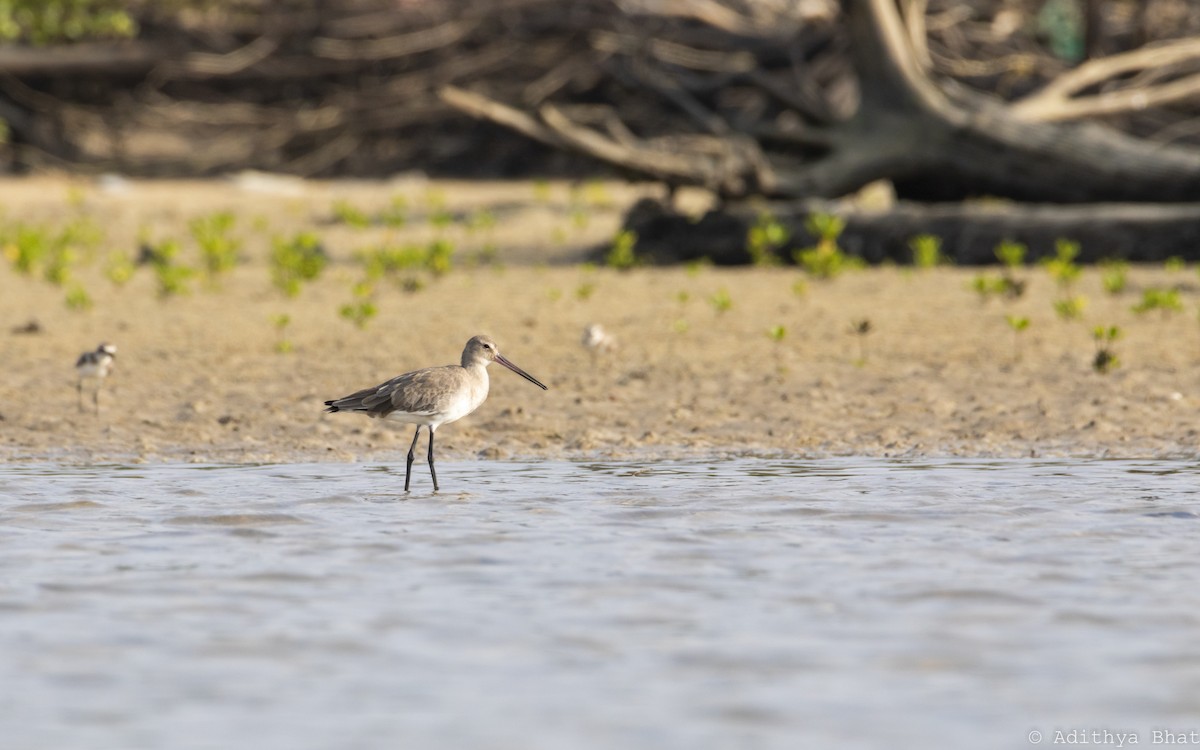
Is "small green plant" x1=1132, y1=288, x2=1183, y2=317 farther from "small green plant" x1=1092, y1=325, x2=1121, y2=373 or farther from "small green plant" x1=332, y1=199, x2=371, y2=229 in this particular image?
"small green plant" x1=332, y1=199, x2=371, y2=229

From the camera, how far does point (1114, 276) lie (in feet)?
40.3

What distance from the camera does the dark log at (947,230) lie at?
13742mm

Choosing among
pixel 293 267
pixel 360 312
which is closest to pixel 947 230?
pixel 360 312

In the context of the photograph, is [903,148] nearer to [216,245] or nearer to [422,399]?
[216,245]

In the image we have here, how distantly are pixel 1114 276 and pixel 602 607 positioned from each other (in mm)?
7888

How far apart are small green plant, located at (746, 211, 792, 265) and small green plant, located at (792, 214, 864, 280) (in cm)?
18

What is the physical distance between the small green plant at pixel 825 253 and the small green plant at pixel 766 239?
18 cm

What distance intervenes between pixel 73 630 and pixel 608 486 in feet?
9.72

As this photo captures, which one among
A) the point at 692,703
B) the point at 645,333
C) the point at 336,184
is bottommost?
the point at 692,703

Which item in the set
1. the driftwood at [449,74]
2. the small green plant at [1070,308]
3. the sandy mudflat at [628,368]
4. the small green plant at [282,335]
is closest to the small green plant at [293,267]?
the sandy mudflat at [628,368]

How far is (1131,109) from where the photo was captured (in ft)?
52.9

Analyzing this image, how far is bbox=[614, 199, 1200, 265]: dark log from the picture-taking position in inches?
541

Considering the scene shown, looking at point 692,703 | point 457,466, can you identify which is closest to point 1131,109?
point 457,466

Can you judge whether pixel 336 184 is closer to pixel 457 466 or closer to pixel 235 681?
pixel 457 466
